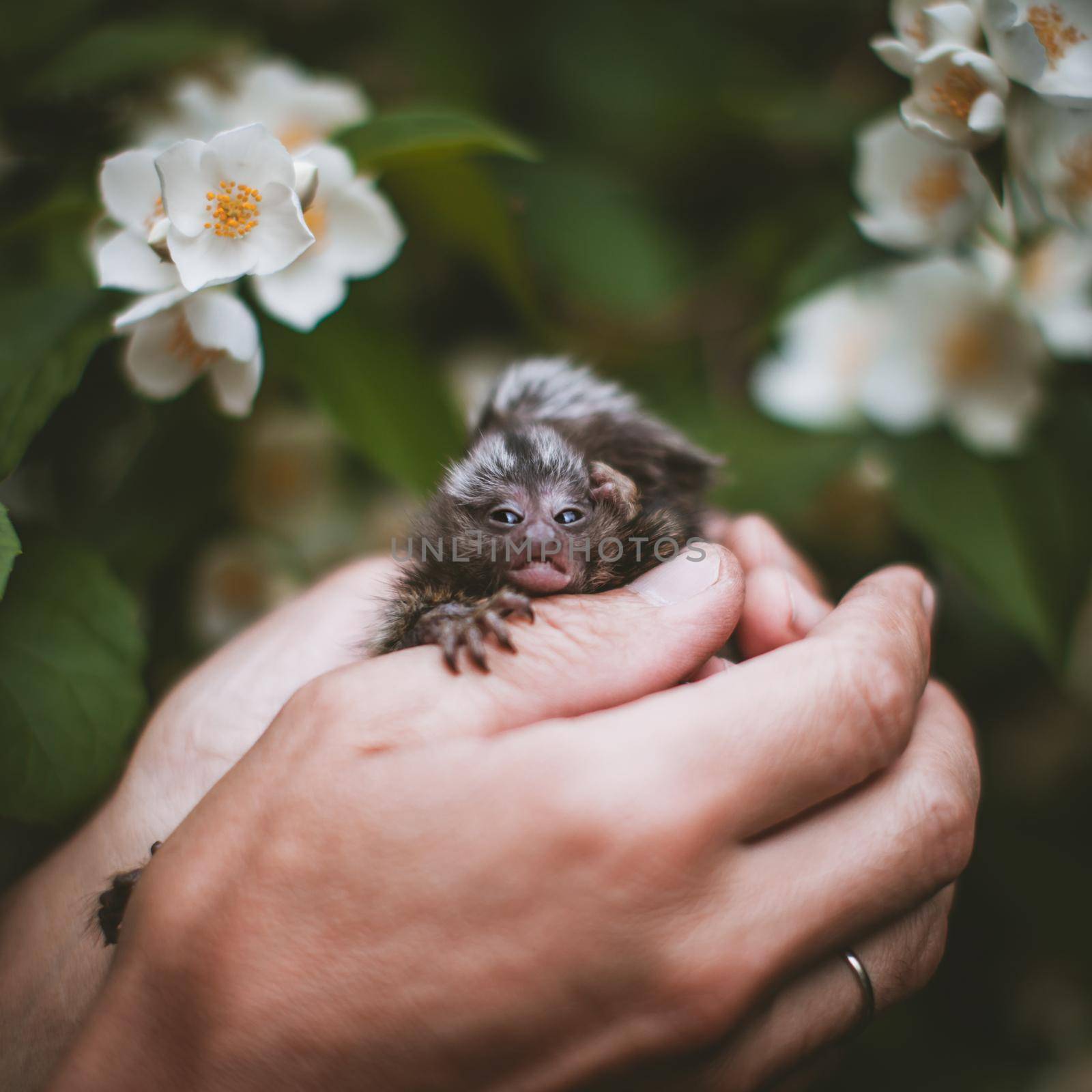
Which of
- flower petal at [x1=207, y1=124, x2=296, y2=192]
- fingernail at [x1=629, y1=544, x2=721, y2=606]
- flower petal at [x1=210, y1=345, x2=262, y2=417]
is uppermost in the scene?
flower petal at [x1=207, y1=124, x2=296, y2=192]

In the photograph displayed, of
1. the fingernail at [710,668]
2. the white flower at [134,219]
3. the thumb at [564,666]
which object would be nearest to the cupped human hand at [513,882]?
the thumb at [564,666]

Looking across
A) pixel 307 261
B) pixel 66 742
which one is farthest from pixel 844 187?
pixel 66 742

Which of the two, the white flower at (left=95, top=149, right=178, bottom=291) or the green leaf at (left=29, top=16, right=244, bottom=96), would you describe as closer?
the white flower at (left=95, top=149, right=178, bottom=291)

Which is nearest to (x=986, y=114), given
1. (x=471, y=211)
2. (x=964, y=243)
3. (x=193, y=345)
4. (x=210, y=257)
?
(x=964, y=243)

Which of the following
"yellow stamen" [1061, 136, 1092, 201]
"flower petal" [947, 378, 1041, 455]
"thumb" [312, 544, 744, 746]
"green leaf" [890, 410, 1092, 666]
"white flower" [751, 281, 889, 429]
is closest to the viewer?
"thumb" [312, 544, 744, 746]

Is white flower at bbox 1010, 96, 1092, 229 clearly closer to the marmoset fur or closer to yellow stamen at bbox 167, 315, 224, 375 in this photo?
the marmoset fur

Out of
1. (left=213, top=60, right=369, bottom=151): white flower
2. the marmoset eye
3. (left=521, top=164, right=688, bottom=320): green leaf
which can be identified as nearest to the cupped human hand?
the marmoset eye

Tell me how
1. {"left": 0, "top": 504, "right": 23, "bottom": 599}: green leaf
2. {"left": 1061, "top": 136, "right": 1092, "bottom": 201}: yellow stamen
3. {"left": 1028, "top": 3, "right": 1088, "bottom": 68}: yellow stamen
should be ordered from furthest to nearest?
{"left": 1061, "top": 136, "right": 1092, "bottom": 201}: yellow stamen
{"left": 1028, "top": 3, "right": 1088, "bottom": 68}: yellow stamen
{"left": 0, "top": 504, "right": 23, "bottom": 599}: green leaf

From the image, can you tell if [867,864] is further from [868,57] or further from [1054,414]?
[868,57]
